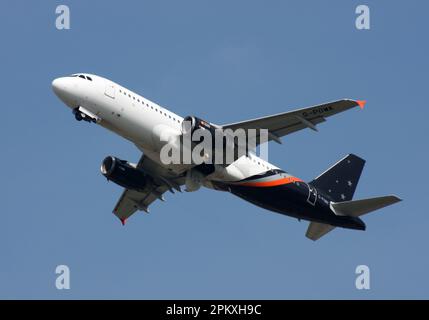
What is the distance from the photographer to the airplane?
54250 mm

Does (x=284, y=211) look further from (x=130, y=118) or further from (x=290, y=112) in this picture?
(x=130, y=118)

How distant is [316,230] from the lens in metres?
62.6

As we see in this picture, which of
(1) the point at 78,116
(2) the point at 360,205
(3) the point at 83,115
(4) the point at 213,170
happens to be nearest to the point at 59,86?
(1) the point at 78,116

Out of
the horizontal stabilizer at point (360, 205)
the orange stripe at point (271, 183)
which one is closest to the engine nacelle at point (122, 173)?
the orange stripe at point (271, 183)

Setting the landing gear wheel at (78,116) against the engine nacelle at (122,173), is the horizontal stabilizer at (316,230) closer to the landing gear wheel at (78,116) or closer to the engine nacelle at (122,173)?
the engine nacelle at (122,173)

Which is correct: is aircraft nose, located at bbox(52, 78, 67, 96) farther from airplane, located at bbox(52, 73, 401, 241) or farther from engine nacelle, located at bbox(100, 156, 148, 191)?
engine nacelle, located at bbox(100, 156, 148, 191)

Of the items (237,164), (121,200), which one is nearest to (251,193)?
(237,164)

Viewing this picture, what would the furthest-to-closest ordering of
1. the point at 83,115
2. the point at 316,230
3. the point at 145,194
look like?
the point at 145,194 → the point at 316,230 → the point at 83,115

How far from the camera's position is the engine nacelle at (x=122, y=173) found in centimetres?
5962

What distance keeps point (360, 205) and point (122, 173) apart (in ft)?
52.5

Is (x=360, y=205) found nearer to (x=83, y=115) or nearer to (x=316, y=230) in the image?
(x=316, y=230)

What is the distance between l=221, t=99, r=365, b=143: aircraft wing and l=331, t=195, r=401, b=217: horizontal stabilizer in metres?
7.00

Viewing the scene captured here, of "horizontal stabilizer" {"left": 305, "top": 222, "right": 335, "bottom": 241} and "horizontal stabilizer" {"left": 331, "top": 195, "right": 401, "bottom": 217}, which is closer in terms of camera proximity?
"horizontal stabilizer" {"left": 331, "top": 195, "right": 401, "bottom": 217}

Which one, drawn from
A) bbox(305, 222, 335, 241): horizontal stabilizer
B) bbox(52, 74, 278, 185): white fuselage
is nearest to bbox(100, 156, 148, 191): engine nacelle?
bbox(52, 74, 278, 185): white fuselage
